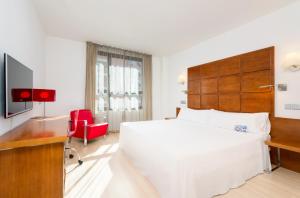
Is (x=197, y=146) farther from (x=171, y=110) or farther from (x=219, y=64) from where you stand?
(x=171, y=110)

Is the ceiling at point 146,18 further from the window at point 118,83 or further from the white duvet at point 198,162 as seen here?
the white duvet at point 198,162

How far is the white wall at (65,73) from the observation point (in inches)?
159

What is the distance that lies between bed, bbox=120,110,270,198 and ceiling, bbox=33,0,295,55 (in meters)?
2.34

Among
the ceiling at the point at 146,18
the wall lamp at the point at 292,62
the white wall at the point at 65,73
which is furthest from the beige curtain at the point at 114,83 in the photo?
the wall lamp at the point at 292,62

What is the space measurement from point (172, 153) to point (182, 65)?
3960 mm

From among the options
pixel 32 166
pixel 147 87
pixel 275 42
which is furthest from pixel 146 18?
pixel 32 166

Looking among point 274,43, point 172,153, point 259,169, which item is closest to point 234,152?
point 259,169

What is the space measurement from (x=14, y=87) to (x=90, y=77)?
112 inches

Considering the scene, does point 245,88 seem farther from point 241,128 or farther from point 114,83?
point 114,83

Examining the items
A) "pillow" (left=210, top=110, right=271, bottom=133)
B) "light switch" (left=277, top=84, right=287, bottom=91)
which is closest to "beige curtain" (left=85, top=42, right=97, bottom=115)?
"pillow" (left=210, top=110, right=271, bottom=133)

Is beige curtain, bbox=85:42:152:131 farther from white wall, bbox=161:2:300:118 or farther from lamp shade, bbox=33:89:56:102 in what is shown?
white wall, bbox=161:2:300:118

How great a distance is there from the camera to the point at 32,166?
4.06 feet

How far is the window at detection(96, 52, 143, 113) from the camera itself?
4707mm

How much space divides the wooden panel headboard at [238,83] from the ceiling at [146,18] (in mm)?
832
